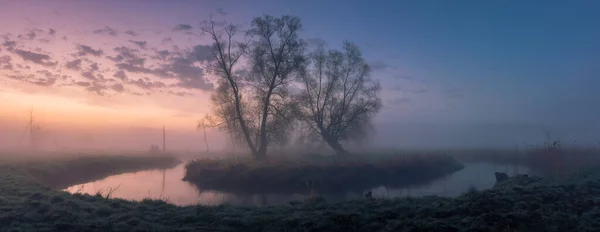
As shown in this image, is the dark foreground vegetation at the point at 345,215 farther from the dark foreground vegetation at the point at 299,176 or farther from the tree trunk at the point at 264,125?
the tree trunk at the point at 264,125

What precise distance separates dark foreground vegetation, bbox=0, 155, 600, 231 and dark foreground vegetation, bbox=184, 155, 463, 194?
12.7m

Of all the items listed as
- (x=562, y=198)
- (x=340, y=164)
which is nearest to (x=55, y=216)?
(x=562, y=198)

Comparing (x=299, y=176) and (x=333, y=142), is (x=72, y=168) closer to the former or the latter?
(x=299, y=176)

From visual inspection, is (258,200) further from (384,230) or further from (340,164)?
(384,230)

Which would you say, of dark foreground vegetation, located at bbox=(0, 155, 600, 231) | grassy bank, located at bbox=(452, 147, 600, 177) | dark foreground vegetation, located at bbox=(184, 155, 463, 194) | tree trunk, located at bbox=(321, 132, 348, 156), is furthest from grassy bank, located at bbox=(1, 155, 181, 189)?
grassy bank, located at bbox=(452, 147, 600, 177)

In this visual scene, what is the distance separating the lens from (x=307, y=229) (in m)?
9.52

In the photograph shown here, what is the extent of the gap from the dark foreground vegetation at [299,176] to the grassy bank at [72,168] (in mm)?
8923

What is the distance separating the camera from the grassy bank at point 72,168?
91.8 ft

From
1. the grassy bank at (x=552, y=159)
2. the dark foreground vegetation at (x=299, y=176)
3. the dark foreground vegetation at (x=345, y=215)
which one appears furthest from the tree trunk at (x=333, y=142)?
the dark foreground vegetation at (x=345, y=215)

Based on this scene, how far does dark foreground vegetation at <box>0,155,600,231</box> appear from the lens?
354 inches

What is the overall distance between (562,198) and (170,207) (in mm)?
12262

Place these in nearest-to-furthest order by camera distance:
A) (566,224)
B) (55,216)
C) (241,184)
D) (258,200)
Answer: (566,224) < (55,216) < (258,200) < (241,184)

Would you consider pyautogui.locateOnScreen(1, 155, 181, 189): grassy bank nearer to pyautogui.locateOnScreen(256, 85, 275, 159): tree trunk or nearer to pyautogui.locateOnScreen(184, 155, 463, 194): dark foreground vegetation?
pyautogui.locateOnScreen(184, 155, 463, 194): dark foreground vegetation

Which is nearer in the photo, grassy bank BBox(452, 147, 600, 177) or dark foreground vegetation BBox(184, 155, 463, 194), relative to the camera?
grassy bank BBox(452, 147, 600, 177)
